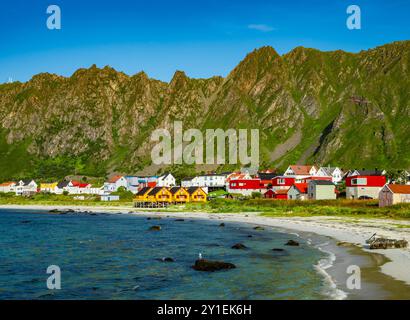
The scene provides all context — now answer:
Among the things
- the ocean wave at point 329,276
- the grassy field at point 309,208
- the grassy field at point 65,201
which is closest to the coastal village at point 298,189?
the grassy field at point 65,201

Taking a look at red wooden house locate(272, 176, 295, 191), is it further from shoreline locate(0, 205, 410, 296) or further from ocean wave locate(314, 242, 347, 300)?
ocean wave locate(314, 242, 347, 300)

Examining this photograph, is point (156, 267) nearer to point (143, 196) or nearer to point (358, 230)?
point (358, 230)

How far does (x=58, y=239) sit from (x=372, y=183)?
9197cm

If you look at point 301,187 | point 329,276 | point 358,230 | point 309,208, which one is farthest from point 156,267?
point 301,187

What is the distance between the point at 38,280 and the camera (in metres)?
34.8

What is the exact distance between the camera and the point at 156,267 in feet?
131

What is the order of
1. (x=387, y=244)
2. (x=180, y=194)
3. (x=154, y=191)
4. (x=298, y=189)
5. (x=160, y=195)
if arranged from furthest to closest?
1. (x=154, y=191)
2. (x=160, y=195)
3. (x=180, y=194)
4. (x=298, y=189)
5. (x=387, y=244)

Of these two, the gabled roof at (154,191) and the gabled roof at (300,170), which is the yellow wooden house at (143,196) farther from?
the gabled roof at (300,170)

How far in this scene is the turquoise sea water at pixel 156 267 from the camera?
2964 cm

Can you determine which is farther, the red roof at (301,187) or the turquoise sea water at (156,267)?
the red roof at (301,187)

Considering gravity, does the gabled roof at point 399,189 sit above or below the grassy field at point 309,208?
above

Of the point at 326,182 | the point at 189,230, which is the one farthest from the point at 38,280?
the point at 326,182

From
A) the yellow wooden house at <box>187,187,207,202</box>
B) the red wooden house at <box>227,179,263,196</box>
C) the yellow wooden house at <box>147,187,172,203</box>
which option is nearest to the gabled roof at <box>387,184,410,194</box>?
the yellow wooden house at <box>187,187,207,202</box>
